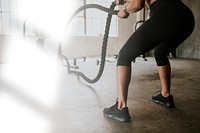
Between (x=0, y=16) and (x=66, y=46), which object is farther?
(x=66, y=46)

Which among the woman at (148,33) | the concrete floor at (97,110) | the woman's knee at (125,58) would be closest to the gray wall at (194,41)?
the concrete floor at (97,110)

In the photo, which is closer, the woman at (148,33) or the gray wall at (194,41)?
the woman at (148,33)

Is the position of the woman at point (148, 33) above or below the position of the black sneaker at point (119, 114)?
above

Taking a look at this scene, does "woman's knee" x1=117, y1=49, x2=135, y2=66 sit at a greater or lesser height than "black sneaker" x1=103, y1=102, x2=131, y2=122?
greater

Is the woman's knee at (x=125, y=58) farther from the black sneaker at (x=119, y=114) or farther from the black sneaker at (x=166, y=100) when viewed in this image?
the black sneaker at (x=166, y=100)

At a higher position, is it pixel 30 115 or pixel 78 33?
pixel 78 33

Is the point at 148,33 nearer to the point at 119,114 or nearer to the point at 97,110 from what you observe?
the point at 119,114

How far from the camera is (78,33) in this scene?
8359 mm

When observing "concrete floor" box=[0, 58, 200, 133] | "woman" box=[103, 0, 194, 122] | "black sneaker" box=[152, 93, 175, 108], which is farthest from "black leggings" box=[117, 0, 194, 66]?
"black sneaker" box=[152, 93, 175, 108]

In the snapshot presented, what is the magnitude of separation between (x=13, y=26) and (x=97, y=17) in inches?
128

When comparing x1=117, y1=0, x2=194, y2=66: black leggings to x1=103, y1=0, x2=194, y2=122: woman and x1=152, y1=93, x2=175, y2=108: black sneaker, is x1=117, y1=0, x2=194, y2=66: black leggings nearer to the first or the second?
x1=103, y1=0, x2=194, y2=122: woman

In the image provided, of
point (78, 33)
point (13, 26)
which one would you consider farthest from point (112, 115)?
point (78, 33)

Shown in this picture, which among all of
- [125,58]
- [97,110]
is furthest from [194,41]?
[125,58]

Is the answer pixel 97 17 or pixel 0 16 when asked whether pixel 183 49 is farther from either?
pixel 0 16
